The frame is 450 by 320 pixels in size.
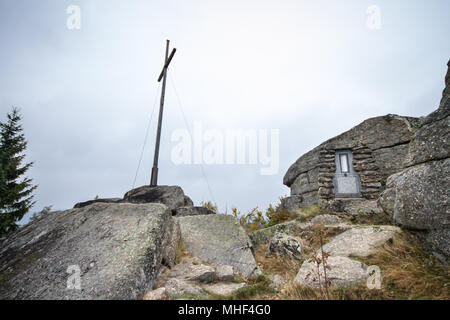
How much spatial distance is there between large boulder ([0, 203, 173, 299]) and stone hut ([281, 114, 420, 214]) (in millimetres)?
→ 9292

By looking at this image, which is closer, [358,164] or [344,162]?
[358,164]

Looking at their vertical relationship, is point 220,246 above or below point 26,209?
below

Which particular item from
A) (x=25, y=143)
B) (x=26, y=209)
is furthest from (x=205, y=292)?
(x=25, y=143)

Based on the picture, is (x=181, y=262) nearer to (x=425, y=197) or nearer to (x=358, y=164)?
(x=425, y=197)

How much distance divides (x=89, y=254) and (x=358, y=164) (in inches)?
454

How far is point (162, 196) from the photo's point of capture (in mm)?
6137

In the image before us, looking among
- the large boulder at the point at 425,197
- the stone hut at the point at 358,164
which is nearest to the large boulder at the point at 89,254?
the large boulder at the point at 425,197

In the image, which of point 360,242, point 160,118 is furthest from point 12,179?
point 360,242

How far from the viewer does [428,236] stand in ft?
10.5

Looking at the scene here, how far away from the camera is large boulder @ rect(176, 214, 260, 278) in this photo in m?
4.18

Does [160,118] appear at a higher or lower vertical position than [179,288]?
higher

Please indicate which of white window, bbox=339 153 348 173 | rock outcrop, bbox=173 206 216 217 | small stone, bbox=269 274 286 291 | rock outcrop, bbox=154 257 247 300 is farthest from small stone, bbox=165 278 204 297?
white window, bbox=339 153 348 173

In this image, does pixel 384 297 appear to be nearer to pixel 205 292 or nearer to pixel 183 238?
pixel 205 292
